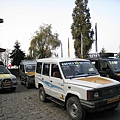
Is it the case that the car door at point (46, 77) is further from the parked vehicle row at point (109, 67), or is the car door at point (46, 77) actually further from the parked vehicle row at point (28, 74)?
the parked vehicle row at point (28, 74)

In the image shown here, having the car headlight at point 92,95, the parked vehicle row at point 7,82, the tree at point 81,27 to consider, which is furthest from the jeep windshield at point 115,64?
the tree at point 81,27

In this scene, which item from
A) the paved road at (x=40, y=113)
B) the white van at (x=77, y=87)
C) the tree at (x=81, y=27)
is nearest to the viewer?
the white van at (x=77, y=87)

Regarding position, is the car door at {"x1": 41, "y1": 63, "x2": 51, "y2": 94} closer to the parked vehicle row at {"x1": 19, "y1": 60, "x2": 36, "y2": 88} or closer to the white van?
the white van

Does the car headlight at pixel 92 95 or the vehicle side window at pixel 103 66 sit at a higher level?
the vehicle side window at pixel 103 66

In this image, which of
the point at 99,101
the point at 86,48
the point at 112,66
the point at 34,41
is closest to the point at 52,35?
the point at 34,41

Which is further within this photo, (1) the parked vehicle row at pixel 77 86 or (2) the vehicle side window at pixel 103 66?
(2) the vehicle side window at pixel 103 66

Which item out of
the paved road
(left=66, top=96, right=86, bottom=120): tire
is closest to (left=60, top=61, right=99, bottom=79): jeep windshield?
(left=66, top=96, right=86, bottom=120): tire

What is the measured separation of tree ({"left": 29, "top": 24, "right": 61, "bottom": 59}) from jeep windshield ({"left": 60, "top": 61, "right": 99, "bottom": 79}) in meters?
27.1

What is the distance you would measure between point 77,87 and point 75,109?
0.74m

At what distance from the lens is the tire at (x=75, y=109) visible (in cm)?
506

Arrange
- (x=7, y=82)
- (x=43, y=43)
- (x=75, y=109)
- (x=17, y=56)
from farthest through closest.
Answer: (x=17, y=56)
(x=43, y=43)
(x=7, y=82)
(x=75, y=109)

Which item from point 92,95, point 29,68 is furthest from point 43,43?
point 92,95

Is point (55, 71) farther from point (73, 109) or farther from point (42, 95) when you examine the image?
point (42, 95)

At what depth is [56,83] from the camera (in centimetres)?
646
